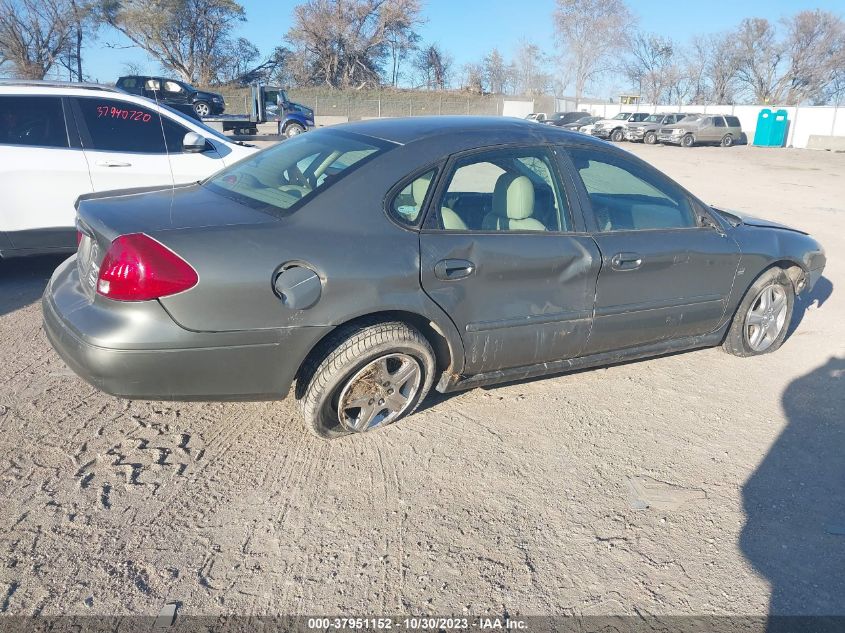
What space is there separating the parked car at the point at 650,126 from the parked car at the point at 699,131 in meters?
0.46

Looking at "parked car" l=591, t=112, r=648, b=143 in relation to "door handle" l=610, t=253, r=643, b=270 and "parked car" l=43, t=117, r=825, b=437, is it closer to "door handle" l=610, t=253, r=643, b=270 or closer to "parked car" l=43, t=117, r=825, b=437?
"parked car" l=43, t=117, r=825, b=437

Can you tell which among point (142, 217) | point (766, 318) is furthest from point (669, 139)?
point (142, 217)

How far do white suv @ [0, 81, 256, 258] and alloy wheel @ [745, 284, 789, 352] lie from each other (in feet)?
15.9

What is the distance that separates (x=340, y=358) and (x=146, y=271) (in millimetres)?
926

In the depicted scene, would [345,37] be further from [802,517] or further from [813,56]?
[802,517]

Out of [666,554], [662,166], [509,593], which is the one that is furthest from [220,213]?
[662,166]

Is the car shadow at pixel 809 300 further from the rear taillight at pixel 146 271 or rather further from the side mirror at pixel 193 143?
the side mirror at pixel 193 143

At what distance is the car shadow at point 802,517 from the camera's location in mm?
2408

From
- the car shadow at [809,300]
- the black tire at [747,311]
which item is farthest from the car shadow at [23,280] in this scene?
the car shadow at [809,300]

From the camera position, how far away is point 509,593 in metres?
2.36

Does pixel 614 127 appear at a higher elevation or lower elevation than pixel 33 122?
higher

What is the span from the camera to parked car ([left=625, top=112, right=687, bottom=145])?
3425 cm

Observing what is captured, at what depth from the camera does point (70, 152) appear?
545cm

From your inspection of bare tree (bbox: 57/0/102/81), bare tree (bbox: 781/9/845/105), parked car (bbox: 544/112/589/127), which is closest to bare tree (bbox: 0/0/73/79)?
bare tree (bbox: 57/0/102/81)
